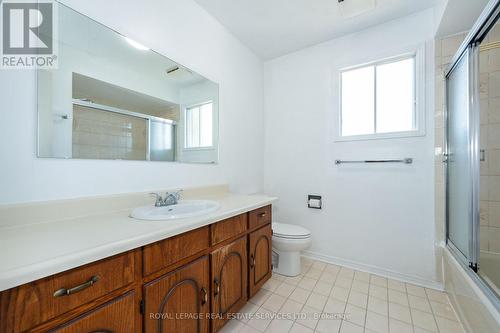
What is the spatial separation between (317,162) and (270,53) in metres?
1.42

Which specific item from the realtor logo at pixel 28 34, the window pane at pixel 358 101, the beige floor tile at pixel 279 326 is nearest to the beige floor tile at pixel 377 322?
the beige floor tile at pixel 279 326

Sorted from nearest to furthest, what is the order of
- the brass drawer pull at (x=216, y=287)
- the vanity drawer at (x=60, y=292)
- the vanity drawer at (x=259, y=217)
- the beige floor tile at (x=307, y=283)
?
the vanity drawer at (x=60, y=292) → the brass drawer pull at (x=216, y=287) → the vanity drawer at (x=259, y=217) → the beige floor tile at (x=307, y=283)

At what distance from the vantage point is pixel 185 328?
97cm

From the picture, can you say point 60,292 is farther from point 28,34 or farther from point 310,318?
point 310,318

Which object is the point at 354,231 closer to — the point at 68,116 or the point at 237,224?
the point at 237,224

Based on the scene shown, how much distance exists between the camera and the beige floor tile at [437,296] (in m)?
1.60

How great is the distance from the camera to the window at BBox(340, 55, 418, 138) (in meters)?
1.92

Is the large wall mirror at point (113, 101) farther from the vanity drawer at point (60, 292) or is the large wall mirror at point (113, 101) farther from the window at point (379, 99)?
the window at point (379, 99)

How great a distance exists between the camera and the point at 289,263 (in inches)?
76.9

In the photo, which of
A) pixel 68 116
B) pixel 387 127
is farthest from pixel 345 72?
pixel 68 116

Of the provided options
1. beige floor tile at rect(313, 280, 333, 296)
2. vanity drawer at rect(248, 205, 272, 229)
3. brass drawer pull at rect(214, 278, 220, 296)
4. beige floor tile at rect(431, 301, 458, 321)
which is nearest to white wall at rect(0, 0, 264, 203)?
vanity drawer at rect(248, 205, 272, 229)

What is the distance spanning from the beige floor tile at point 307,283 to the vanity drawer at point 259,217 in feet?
2.24

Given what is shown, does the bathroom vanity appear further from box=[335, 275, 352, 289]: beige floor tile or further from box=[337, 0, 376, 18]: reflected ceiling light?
box=[337, 0, 376, 18]: reflected ceiling light

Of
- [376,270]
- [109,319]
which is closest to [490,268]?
[376,270]
